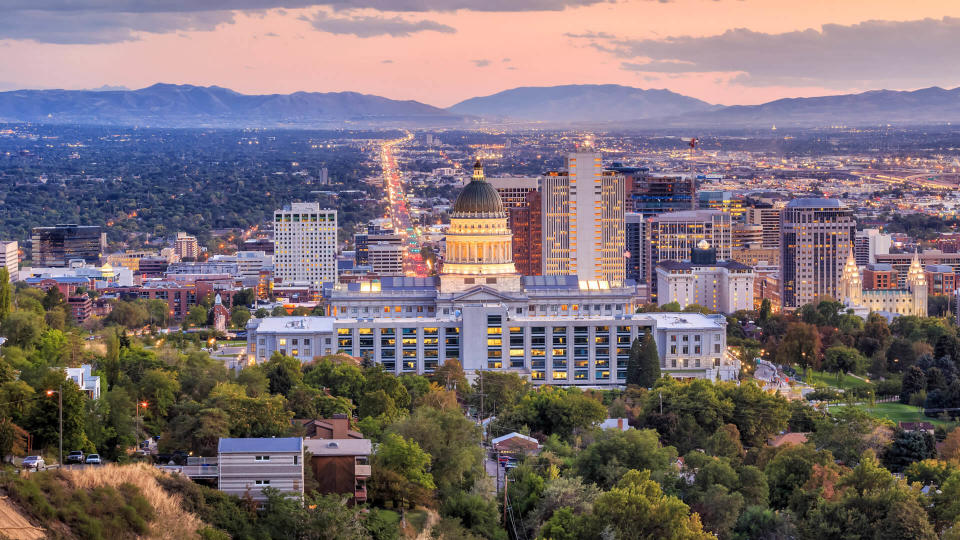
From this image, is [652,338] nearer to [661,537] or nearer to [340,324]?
[340,324]

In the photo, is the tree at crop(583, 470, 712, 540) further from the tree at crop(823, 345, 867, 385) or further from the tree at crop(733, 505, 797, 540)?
the tree at crop(823, 345, 867, 385)

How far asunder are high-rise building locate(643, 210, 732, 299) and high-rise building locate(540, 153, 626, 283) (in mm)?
21980

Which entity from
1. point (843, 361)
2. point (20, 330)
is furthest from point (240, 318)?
point (20, 330)

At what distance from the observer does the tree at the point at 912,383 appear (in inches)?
3642

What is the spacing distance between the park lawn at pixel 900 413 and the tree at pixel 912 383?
0.64m

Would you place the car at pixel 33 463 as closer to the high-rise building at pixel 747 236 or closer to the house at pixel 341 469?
the house at pixel 341 469

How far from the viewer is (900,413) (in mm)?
88688

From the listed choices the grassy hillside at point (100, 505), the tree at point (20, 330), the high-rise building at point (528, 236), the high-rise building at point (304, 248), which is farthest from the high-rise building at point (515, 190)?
the grassy hillside at point (100, 505)

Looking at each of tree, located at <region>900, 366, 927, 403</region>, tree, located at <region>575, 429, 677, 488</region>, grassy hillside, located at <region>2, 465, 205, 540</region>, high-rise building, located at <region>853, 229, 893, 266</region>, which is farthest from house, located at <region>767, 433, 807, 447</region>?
high-rise building, located at <region>853, 229, 893, 266</region>

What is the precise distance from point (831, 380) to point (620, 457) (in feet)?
132

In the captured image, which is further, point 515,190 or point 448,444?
point 515,190

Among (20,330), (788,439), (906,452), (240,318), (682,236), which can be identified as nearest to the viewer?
(906,452)

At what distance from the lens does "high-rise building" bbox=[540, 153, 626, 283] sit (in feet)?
495

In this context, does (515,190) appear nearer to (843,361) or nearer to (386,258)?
(386,258)
